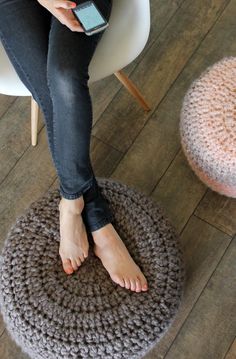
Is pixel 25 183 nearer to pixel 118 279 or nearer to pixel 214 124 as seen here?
pixel 118 279

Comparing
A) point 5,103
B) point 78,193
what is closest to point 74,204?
point 78,193

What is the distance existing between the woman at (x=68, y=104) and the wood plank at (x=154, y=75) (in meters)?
0.38

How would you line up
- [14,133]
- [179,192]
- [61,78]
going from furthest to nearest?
[14,133], [179,192], [61,78]

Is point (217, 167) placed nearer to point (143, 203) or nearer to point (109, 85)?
point (143, 203)

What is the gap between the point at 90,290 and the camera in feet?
3.82

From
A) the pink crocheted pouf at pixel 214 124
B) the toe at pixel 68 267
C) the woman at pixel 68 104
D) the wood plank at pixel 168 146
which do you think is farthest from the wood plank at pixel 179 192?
the toe at pixel 68 267

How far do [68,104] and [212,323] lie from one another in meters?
0.67

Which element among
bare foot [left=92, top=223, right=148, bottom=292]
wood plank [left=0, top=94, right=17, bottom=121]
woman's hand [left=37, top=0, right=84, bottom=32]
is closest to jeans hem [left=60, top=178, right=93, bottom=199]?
bare foot [left=92, top=223, right=148, bottom=292]

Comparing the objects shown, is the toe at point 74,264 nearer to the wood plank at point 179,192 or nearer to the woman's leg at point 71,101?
the woman's leg at point 71,101

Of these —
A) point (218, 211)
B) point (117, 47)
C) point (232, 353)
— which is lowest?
point (232, 353)

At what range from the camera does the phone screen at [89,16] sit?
1115mm

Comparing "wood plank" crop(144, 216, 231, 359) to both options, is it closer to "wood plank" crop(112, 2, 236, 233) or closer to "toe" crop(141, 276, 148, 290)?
"wood plank" crop(112, 2, 236, 233)

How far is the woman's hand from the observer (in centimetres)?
111

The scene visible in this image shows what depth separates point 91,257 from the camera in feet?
4.10
